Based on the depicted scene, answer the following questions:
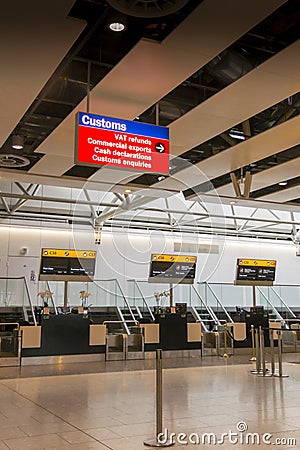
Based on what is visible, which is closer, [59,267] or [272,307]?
[59,267]

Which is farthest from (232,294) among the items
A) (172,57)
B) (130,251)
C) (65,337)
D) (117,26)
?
(130,251)

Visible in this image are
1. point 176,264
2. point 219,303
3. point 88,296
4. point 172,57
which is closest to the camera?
point 176,264

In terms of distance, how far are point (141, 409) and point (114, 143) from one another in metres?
3.25

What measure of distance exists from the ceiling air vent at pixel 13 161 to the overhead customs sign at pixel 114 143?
3624 millimetres

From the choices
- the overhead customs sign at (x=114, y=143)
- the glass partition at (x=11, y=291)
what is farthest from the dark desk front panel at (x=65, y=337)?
the overhead customs sign at (x=114, y=143)

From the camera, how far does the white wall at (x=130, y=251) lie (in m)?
2.76

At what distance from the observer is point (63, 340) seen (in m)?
12.0

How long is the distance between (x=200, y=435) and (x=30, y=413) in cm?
222

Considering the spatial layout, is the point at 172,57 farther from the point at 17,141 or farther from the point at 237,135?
the point at 17,141

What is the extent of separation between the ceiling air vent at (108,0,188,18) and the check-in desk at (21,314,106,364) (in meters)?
8.82

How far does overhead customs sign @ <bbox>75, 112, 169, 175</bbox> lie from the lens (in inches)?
222

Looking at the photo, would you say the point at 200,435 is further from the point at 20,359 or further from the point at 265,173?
the point at 20,359

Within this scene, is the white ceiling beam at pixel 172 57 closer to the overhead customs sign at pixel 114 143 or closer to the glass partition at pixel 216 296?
the overhead customs sign at pixel 114 143

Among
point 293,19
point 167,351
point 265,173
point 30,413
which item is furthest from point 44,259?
point 293,19
